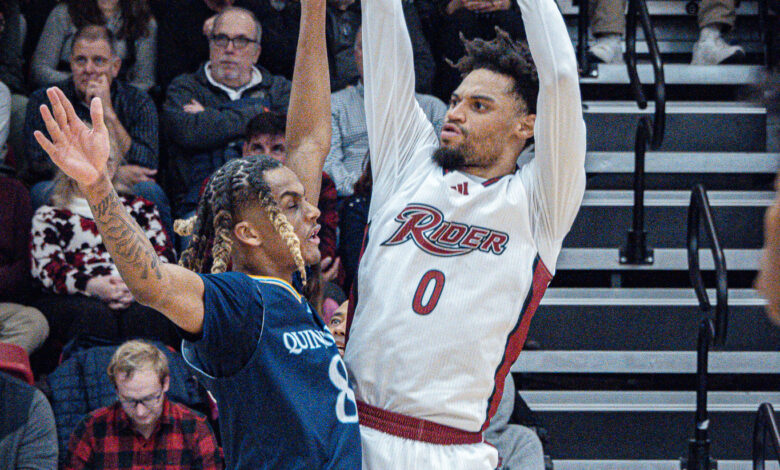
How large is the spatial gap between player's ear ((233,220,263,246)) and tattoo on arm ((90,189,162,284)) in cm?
42

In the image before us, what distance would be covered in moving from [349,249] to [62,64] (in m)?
2.02

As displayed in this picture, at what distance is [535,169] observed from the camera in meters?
2.88

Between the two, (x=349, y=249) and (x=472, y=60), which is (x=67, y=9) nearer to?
(x=349, y=249)

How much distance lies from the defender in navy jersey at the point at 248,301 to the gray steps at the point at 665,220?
3158 millimetres

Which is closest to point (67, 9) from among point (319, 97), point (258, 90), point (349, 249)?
point (258, 90)

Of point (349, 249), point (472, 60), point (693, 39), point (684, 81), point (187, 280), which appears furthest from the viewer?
point (693, 39)

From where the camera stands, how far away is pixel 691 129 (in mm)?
5832

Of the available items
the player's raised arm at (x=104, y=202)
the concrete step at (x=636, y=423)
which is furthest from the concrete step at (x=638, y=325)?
the player's raised arm at (x=104, y=202)

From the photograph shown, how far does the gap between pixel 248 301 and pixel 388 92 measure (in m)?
0.96

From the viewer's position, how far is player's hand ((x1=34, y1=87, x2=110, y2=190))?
204 centimetres

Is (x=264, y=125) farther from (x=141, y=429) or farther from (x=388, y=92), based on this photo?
(x=388, y=92)

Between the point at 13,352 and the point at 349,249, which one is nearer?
the point at 13,352

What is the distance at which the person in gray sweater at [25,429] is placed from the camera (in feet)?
13.4

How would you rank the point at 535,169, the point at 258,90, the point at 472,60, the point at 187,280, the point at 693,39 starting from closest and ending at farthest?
the point at 187,280 → the point at 535,169 → the point at 472,60 → the point at 258,90 → the point at 693,39
